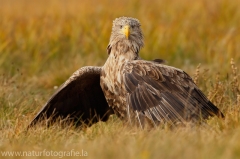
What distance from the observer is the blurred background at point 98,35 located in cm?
1016

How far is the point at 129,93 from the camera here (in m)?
6.60

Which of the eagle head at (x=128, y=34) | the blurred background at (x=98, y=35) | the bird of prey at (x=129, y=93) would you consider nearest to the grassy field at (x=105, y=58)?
the blurred background at (x=98, y=35)

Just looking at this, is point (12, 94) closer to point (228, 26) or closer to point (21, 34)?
point (21, 34)

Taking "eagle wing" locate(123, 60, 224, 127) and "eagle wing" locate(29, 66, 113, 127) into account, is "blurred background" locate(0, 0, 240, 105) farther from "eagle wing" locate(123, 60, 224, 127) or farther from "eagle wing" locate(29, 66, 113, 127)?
"eagle wing" locate(123, 60, 224, 127)

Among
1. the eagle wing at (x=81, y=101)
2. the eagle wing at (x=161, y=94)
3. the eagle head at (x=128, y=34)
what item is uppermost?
the eagle head at (x=128, y=34)

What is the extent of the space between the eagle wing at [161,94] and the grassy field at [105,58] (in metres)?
0.24

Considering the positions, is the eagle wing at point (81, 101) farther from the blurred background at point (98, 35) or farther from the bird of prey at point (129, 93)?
the blurred background at point (98, 35)

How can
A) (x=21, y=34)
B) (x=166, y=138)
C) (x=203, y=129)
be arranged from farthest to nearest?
(x=21, y=34) → (x=203, y=129) → (x=166, y=138)

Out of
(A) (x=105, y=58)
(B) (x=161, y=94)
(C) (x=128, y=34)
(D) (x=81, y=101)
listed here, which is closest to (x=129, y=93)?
(B) (x=161, y=94)

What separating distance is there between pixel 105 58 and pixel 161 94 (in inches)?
181

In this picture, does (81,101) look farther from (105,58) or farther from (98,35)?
(98,35)

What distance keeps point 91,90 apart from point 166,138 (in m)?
2.44

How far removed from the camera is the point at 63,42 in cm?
1156

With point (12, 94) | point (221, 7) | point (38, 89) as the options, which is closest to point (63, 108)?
point (12, 94)
